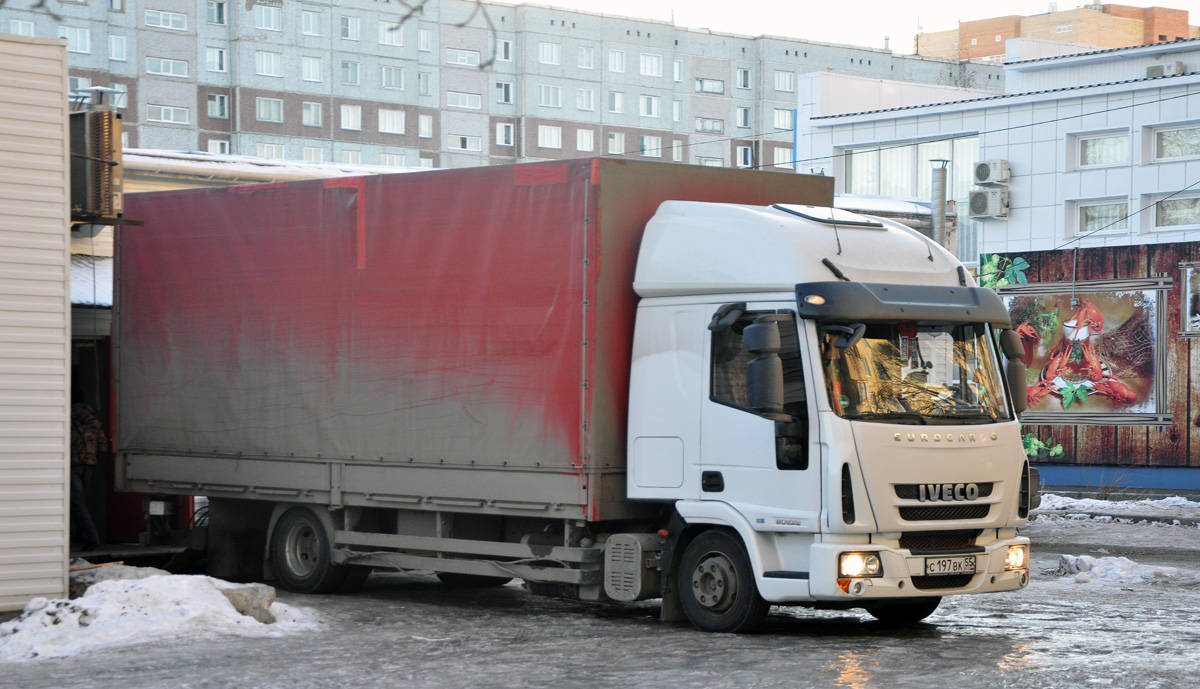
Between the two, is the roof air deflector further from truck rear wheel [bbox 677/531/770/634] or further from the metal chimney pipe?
the metal chimney pipe

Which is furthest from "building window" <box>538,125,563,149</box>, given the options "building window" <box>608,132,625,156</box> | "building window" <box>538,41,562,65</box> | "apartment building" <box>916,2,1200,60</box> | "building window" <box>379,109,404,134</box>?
"apartment building" <box>916,2,1200,60</box>

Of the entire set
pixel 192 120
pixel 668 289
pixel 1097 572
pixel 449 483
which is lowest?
pixel 1097 572

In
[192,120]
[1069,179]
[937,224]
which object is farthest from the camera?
[192,120]

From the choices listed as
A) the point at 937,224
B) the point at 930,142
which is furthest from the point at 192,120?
the point at 937,224

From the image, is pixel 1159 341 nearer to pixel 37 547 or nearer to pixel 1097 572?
pixel 1097 572

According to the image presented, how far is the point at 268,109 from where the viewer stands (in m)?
80.1

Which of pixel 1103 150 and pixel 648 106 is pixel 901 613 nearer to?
pixel 1103 150

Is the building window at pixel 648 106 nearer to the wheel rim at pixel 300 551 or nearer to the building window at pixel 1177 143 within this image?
the building window at pixel 1177 143

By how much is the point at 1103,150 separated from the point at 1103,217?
174 cm

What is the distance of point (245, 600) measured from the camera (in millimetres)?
11617

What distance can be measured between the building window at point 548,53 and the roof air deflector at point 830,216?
3204 inches

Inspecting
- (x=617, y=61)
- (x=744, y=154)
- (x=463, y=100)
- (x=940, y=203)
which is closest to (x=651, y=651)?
(x=940, y=203)

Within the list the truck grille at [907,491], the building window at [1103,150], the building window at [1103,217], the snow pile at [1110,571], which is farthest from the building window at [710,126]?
the truck grille at [907,491]

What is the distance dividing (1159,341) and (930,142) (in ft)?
67.7
